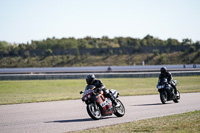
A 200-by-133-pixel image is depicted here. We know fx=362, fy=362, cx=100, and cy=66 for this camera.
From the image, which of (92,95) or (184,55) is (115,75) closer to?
(92,95)

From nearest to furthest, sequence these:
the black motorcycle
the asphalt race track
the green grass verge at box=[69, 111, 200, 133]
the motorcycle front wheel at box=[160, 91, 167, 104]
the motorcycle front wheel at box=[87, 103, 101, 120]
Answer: the green grass verge at box=[69, 111, 200, 133], the asphalt race track, the motorcycle front wheel at box=[87, 103, 101, 120], the motorcycle front wheel at box=[160, 91, 167, 104], the black motorcycle

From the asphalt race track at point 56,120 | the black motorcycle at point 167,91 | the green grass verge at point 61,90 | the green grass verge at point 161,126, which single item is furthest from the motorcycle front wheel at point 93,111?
the green grass verge at point 61,90

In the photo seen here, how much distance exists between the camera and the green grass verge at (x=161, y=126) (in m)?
9.49

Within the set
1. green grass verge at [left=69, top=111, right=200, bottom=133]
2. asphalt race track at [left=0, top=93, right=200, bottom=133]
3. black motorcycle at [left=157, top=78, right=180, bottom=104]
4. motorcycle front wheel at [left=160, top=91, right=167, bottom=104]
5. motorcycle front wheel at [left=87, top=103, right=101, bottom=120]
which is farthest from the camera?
black motorcycle at [left=157, top=78, right=180, bottom=104]

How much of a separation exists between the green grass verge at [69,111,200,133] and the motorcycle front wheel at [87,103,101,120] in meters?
1.58

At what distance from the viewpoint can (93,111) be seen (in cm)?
1220

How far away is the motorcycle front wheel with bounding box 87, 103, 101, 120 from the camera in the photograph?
12000mm

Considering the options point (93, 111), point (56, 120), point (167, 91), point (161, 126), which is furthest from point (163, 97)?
point (161, 126)

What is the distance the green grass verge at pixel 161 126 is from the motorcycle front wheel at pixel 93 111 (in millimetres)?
1584

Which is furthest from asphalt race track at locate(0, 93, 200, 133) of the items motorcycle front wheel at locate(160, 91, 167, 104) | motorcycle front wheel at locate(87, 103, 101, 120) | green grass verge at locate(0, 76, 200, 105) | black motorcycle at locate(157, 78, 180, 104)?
green grass verge at locate(0, 76, 200, 105)

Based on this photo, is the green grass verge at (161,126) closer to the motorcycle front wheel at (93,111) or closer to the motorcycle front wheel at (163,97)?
the motorcycle front wheel at (93,111)

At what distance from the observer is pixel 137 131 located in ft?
31.0

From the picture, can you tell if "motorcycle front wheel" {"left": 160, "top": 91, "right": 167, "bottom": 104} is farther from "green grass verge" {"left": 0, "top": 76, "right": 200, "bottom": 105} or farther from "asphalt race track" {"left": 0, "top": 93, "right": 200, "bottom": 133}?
"green grass verge" {"left": 0, "top": 76, "right": 200, "bottom": 105}

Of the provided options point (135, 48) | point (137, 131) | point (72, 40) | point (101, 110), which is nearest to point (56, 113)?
point (101, 110)
